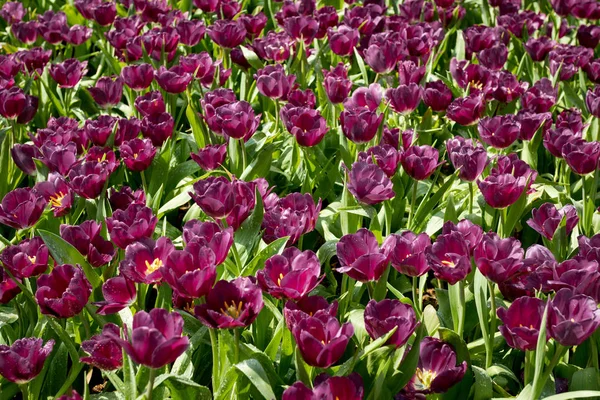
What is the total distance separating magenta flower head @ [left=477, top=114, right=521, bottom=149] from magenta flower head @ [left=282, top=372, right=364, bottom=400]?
3.96 feet

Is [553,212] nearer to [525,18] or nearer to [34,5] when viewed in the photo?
[525,18]

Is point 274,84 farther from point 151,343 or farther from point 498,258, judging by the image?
point 151,343

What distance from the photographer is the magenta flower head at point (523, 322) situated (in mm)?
1525

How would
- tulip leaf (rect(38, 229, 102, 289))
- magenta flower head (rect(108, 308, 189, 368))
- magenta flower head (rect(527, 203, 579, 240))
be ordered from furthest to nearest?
magenta flower head (rect(527, 203, 579, 240))
tulip leaf (rect(38, 229, 102, 289))
magenta flower head (rect(108, 308, 189, 368))

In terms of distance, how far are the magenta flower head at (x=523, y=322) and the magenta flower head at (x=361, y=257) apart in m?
0.26

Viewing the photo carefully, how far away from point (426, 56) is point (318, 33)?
454mm

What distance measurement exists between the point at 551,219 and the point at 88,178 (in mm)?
1116

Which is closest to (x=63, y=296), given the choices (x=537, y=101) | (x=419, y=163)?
(x=419, y=163)

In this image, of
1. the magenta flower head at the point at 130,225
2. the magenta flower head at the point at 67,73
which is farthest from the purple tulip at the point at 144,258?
the magenta flower head at the point at 67,73

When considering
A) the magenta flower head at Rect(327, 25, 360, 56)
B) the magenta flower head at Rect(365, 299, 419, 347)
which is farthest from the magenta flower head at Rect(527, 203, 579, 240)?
the magenta flower head at Rect(327, 25, 360, 56)

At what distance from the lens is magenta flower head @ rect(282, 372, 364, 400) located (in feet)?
4.51

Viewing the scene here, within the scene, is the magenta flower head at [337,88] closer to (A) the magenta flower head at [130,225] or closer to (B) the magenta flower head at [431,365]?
(A) the magenta flower head at [130,225]

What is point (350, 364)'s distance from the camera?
1560mm

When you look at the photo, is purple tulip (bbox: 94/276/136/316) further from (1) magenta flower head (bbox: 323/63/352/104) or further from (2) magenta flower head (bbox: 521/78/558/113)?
(2) magenta flower head (bbox: 521/78/558/113)
